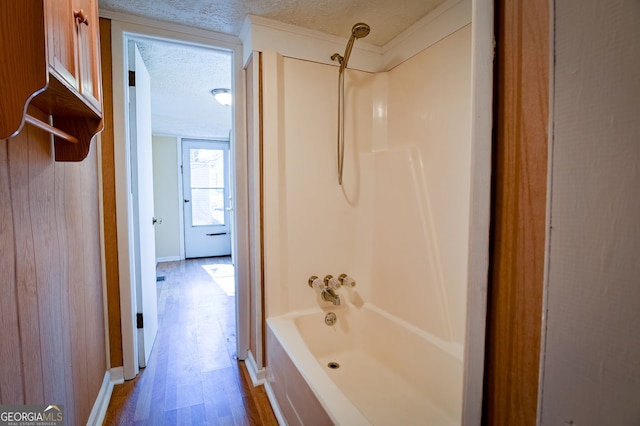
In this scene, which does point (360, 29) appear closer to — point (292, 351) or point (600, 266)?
point (600, 266)

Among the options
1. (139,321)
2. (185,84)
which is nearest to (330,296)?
(139,321)

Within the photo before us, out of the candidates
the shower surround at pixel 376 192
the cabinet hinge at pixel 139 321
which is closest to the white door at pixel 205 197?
the cabinet hinge at pixel 139 321

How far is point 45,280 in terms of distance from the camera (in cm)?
101

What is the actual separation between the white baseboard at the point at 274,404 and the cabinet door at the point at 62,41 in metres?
1.65

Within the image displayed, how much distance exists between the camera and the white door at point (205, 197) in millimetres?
5035

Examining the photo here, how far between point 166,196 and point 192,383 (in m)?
3.83

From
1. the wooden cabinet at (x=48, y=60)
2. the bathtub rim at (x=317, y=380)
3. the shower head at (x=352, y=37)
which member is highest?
the shower head at (x=352, y=37)

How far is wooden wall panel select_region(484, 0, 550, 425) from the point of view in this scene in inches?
16.5

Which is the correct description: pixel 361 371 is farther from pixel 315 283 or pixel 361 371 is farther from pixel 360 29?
pixel 360 29

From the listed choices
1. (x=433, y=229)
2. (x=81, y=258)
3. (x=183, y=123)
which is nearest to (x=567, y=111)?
(x=433, y=229)

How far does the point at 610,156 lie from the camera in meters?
0.32

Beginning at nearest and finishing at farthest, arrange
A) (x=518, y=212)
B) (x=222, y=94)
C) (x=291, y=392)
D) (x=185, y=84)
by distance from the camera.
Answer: (x=518, y=212) → (x=291, y=392) → (x=185, y=84) → (x=222, y=94)

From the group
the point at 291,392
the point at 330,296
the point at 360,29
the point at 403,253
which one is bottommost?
the point at 291,392

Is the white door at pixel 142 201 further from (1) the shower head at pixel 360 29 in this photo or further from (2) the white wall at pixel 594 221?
(2) the white wall at pixel 594 221
